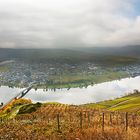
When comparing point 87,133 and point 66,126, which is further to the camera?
point 66,126

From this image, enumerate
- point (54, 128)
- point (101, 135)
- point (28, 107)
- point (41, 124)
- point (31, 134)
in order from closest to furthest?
point (101, 135) < point (31, 134) < point (54, 128) < point (41, 124) < point (28, 107)

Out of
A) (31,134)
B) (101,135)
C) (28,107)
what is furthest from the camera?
(28,107)

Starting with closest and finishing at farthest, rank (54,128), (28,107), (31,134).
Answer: (31,134) < (54,128) < (28,107)

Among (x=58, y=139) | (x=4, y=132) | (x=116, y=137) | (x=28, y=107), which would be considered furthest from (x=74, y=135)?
(x=28, y=107)

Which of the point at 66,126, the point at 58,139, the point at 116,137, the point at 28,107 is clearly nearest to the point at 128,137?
the point at 116,137

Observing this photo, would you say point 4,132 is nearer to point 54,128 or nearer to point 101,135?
point 54,128

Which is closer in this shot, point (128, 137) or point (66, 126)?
point (128, 137)

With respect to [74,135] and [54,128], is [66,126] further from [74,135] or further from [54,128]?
[74,135]

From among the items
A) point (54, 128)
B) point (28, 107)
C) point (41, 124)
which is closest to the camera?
point (54, 128)
